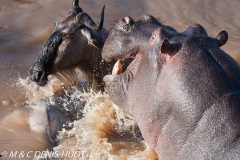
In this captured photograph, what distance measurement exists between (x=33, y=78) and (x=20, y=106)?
0.43 m

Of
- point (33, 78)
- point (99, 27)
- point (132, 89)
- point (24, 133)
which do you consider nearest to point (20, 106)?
point (33, 78)

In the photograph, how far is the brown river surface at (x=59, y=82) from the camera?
14.2 ft

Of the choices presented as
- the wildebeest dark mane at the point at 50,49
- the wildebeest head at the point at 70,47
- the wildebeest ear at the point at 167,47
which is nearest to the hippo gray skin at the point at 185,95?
the wildebeest ear at the point at 167,47

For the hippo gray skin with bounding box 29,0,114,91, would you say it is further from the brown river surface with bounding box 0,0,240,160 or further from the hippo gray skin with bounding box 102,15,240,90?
the hippo gray skin with bounding box 102,15,240,90

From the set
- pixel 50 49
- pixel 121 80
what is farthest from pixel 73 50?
pixel 121 80

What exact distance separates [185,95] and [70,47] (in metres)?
2.81

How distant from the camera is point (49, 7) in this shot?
8.36 metres

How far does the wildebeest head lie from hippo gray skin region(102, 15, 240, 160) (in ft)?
6.49

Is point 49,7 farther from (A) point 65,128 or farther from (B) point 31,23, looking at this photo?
(A) point 65,128

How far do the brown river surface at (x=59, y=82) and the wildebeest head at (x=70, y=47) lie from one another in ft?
1.46

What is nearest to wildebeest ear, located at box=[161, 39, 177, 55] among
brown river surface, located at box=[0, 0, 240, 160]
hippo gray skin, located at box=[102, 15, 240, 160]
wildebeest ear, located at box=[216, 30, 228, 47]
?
hippo gray skin, located at box=[102, 15, 240, 160]

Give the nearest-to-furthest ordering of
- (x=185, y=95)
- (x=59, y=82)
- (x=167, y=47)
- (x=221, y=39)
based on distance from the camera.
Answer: (x=185, y=95) < (x=167, y=47) < (x=221, y=39) < (x=59, y=82)

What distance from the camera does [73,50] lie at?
4984 millimetres

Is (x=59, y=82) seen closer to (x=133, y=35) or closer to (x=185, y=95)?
(x=133, y=35)
